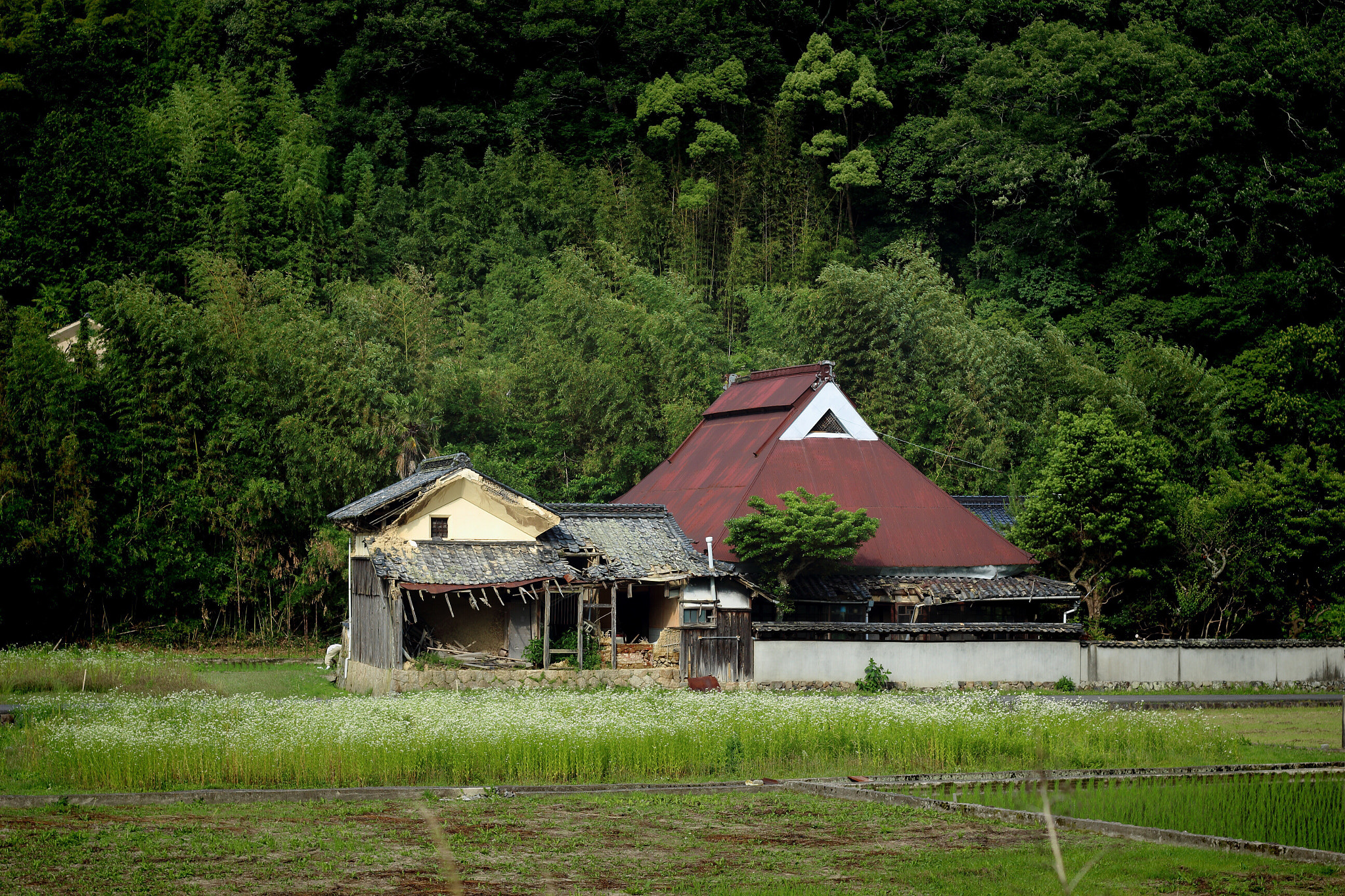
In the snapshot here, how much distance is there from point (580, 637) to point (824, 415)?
992 centimetres

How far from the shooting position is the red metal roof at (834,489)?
1134 inches

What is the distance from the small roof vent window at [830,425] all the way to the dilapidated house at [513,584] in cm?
595

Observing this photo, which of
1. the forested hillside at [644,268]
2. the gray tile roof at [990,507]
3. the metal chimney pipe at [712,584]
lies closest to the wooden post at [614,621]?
the metal chimney pipe at [712,584]

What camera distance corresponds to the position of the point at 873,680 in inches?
976

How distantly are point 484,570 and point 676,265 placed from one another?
102ft

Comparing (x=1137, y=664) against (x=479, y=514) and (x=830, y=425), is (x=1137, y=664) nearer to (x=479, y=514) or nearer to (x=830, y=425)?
(x=830, y=425)

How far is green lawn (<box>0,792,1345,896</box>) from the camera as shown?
9617 mm

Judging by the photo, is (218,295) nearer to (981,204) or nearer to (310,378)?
(310,378)

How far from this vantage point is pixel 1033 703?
60.7ft

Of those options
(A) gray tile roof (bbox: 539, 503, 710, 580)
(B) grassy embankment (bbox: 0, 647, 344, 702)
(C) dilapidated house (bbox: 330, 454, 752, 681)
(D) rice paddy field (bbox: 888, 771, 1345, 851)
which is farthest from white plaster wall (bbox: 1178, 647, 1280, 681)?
(B) grassy embankment (bbox: 0, 647, 344, 702)

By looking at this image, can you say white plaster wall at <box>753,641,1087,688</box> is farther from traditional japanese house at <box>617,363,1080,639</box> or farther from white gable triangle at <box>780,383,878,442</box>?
white gable triangle at <box>780,383,878,442</box>

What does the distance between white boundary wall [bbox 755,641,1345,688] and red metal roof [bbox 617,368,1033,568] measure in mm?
3089

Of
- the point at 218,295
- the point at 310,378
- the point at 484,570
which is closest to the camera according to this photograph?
the point at 484,570

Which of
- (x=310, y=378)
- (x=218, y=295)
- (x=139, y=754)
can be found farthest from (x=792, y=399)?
(x=139, y=754)
